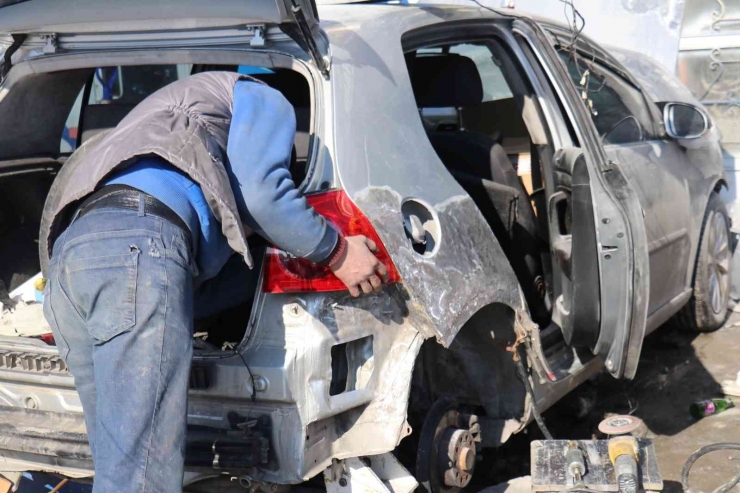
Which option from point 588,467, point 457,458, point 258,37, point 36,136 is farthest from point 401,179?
point 36,136

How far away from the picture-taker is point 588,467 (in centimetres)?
286

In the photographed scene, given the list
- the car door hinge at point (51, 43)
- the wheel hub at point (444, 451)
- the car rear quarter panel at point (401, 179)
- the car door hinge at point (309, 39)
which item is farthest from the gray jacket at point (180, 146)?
the wheel hub at point (444, 451)

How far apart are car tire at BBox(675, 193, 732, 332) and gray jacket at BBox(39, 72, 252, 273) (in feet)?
10.5

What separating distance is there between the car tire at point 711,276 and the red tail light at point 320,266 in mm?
2865

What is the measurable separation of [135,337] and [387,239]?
2.53ft

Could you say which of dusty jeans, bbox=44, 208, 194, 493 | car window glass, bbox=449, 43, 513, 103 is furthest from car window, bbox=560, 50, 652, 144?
dusty jeans, bbox=44, 208, 194, 493

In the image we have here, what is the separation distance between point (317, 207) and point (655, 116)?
2.53 meters

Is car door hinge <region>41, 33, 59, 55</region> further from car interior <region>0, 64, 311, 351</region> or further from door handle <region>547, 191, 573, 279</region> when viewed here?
door handle <region>547, 191, 573, 279</region>

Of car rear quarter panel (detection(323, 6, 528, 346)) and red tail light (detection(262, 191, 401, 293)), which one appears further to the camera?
car rear quarter panel (detection(323, 6, 528, 346))

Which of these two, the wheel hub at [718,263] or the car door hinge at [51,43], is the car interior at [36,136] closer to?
the car door hinge at [51,43]

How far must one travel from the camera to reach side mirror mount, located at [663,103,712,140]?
4.28 m

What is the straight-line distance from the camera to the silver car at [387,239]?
2465 millimetres

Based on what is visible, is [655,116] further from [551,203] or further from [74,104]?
[74,104]

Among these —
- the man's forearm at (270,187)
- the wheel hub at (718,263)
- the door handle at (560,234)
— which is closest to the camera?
the man's forearm at (270,187)
